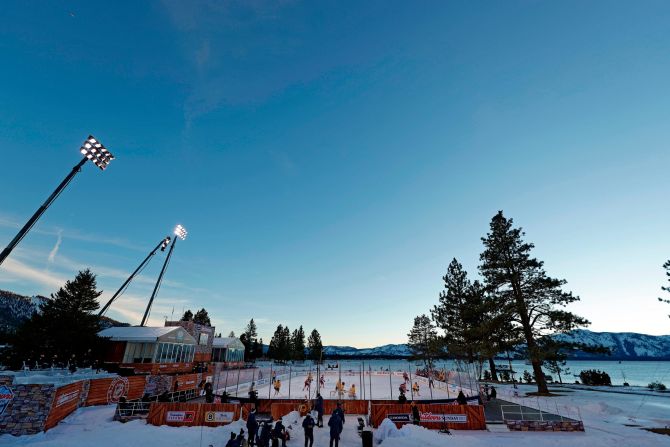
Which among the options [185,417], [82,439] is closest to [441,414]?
[185,417]

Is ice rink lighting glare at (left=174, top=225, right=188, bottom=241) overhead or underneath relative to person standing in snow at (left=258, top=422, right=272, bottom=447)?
overhead

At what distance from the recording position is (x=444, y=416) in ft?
62.0

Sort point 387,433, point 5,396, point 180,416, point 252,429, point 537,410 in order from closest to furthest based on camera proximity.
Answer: point 252,429
point 5,396
point 387,433
point 180,416
point 537,410

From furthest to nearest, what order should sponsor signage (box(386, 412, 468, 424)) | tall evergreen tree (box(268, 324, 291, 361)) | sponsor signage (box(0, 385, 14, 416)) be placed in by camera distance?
tall evergreen tree (box(268, 324, 291, 361)), sponsor signage (box(386, 412, 468, 424)), sponsor signage (box(0, 385, 14, 416))

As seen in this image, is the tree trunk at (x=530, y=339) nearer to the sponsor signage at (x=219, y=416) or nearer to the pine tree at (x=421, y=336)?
the sponsor signage at (x=219, y=416)

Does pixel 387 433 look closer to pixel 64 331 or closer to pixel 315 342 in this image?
pixel 64 331

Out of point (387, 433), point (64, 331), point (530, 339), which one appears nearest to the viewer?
point (387, 433)

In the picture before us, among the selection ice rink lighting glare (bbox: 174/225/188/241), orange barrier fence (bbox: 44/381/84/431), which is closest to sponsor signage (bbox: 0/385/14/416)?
orange barrier fence (bbox: 44/381/84/431)

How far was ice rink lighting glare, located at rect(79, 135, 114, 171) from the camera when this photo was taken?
34.2 m

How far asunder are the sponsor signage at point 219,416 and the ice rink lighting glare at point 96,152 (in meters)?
29.6

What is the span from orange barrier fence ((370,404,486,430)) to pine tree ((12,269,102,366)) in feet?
125

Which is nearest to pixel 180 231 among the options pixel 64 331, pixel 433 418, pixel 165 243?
pixel 165 243

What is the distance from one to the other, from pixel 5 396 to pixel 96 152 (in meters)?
26.5

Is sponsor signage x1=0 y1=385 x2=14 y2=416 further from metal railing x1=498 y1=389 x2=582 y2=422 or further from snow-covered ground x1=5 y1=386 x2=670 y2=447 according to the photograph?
metal railing x1=498 y1=389 x2=582 y2=422
